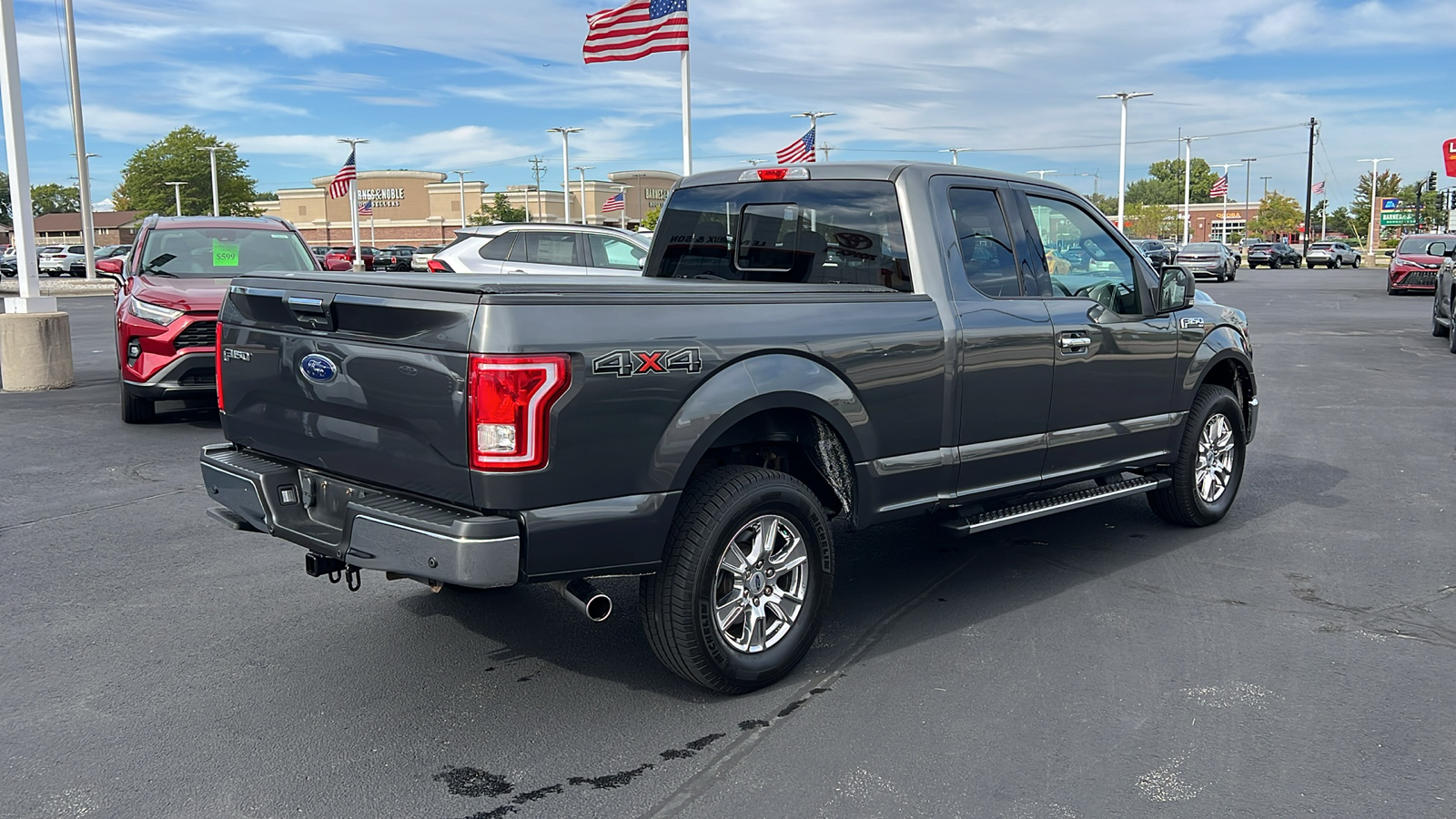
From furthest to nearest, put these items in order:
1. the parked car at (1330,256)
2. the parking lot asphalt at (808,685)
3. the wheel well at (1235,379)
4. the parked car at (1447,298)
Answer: the parked car at (1330,256), the parked car at (1447,298), the wheel well at (1235,379), the parking lot asphalt at (808,685)

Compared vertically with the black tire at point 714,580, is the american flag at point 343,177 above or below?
above

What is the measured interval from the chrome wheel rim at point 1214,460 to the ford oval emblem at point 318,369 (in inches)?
183

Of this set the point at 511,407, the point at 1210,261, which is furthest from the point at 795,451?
the point at 1210,261

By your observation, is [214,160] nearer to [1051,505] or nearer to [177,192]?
[177,192]

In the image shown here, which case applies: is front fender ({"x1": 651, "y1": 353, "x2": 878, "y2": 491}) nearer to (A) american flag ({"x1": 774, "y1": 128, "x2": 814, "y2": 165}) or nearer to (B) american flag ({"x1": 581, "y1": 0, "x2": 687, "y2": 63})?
(B) american flag ({"x1": 581, "y1": 0, "x2": 687, "y2": 63})

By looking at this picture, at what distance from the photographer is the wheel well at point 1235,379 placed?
22.6 ft

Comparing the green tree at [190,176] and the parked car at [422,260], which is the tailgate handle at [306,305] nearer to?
the parked car at [422,260]

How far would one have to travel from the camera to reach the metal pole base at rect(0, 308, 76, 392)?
1227 centimetres

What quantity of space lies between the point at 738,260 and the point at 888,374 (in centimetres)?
130

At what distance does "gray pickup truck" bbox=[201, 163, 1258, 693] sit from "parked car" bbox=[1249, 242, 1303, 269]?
64.5m

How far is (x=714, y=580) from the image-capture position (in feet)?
13.2

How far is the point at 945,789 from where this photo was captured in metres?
3.48

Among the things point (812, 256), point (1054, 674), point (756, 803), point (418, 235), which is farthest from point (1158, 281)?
point (418, 235)

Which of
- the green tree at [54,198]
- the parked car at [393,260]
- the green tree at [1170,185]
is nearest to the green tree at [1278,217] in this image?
the green tree at [1170,185]
